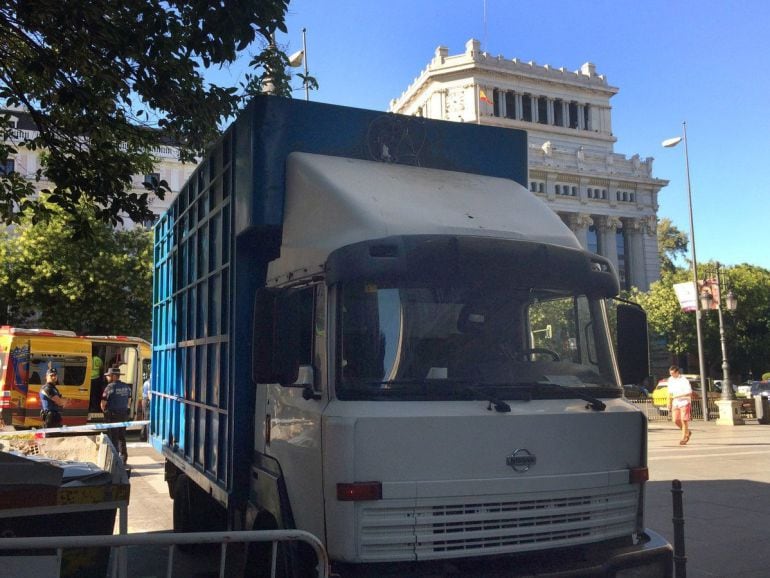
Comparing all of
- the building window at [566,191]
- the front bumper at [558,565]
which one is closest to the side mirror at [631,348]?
the front bumper at [558,565]

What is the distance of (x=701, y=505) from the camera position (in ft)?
30.5

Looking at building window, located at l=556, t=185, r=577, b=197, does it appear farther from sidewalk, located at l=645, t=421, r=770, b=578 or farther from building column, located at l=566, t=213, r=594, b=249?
sidewalk, located at l=645, t=421, r=770, b=578

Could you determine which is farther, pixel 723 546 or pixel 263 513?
pixel 723 546

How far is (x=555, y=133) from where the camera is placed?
8044cm

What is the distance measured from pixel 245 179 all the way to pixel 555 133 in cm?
8014

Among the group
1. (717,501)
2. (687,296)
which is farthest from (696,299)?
(717,501)

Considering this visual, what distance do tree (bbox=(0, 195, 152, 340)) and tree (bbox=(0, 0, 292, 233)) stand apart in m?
22.6

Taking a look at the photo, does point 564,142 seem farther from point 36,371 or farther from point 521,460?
point 521,460

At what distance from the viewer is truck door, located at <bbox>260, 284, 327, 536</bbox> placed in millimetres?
3766

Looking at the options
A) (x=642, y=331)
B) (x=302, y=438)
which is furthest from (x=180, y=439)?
(x=642, y=331)

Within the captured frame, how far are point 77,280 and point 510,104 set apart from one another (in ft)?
196

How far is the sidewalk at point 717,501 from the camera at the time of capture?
268 inches

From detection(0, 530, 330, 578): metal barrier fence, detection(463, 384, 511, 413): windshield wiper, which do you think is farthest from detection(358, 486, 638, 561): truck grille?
detection(463, 384, 511, 413): windshield wiper

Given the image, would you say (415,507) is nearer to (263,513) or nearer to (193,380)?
(263,513)
